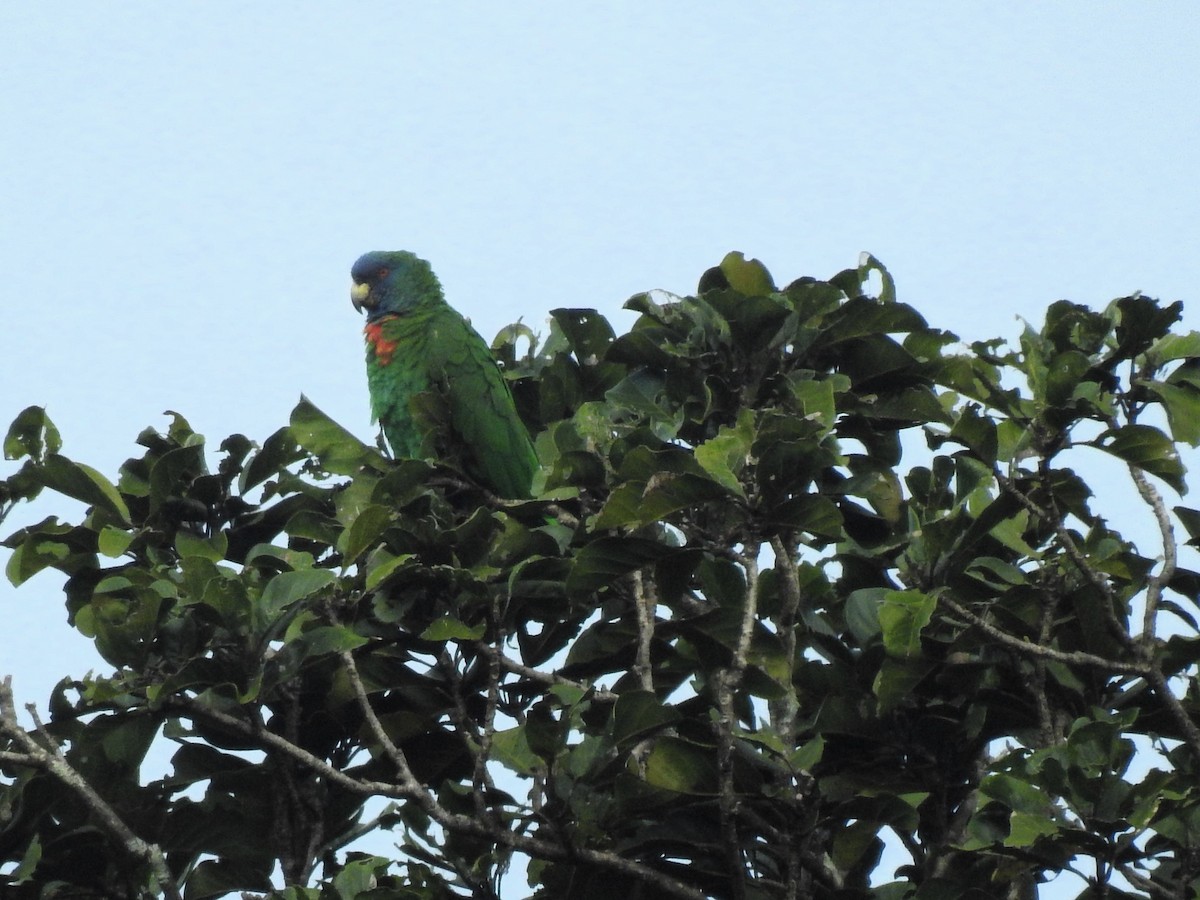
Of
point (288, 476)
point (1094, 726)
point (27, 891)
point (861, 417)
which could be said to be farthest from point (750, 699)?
point (27, 891)

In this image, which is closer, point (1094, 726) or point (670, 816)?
point (1094, 726)

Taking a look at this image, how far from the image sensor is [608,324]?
4.48 metres

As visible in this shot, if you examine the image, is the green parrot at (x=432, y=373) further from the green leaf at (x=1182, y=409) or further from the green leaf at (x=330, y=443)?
the green leaf at (x=1182, y=409)

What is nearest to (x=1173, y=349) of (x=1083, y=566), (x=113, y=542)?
(x=1083, y=566)

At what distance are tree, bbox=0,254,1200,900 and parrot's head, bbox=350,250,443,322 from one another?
9.96 feet

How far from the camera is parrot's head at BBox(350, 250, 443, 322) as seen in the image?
23.8 ft

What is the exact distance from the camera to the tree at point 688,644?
10.9ft

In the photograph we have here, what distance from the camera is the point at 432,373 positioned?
6.36 m

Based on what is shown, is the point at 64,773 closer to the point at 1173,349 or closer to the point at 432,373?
the point at 1173,349

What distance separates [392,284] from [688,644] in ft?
13.7

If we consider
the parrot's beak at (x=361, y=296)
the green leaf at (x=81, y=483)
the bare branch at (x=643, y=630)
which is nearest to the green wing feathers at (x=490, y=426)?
the parrot's beak at (x=361, y=296)

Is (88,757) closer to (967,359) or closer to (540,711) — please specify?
(540,711)

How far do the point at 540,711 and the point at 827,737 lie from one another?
2.63 feet

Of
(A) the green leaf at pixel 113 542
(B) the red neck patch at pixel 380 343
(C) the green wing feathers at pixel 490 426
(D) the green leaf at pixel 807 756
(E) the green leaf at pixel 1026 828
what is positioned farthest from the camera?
(B) the red neck patch at pixel 380 343
